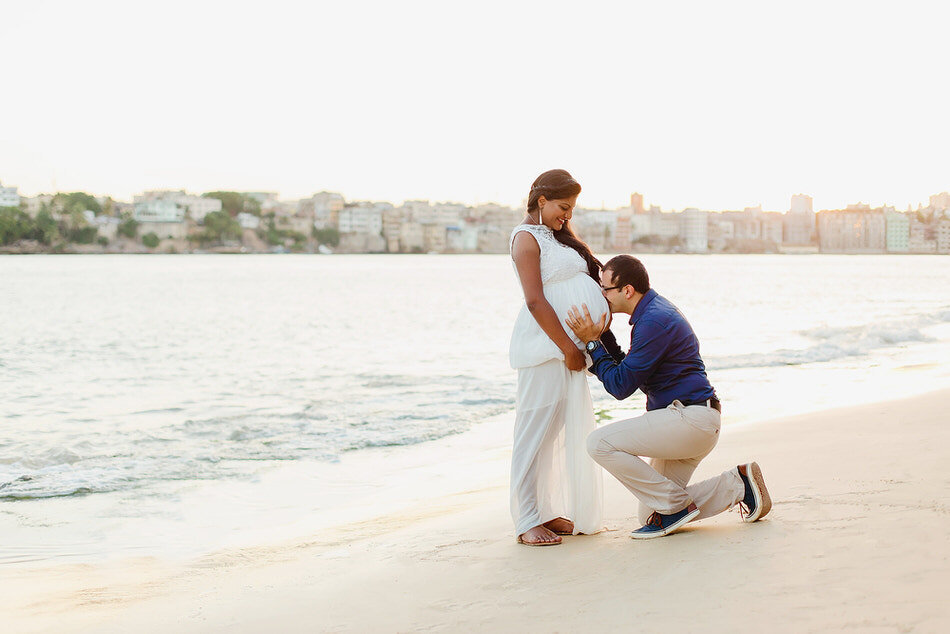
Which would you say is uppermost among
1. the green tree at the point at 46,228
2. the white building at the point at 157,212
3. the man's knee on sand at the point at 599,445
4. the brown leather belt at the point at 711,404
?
the white building at the point at 157,212

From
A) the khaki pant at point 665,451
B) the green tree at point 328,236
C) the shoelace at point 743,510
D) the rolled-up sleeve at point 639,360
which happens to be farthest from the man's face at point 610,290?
the green tree at point 328,236

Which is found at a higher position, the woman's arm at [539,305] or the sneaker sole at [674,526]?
the woman's arm at [539,305]

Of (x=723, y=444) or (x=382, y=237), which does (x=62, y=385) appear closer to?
(x=723, y=444)

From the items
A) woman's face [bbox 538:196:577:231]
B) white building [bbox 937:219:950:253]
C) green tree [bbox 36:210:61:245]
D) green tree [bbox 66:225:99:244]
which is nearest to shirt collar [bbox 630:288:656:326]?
woman's face [bbox 538:196:577:231]

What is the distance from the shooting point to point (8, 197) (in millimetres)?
159000

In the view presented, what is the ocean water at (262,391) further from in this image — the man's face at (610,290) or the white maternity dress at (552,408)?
the man's face at (610,290)

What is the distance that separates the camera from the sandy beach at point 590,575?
9.87ft

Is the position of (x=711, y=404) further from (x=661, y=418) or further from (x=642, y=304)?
(x=642, y=304)

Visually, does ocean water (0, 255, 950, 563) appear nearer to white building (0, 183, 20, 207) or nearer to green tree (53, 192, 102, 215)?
green tree (53, 192, 102, 215)

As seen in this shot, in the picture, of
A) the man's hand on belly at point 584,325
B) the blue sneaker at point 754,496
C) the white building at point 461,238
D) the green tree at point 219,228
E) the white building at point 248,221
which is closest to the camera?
the blue sneaker at point 754,496

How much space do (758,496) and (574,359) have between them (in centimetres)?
102

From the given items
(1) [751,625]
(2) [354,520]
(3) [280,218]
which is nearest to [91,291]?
(2) [354,520]

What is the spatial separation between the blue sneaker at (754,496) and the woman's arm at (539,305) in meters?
0.89

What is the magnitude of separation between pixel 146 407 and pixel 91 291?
1724 inches
